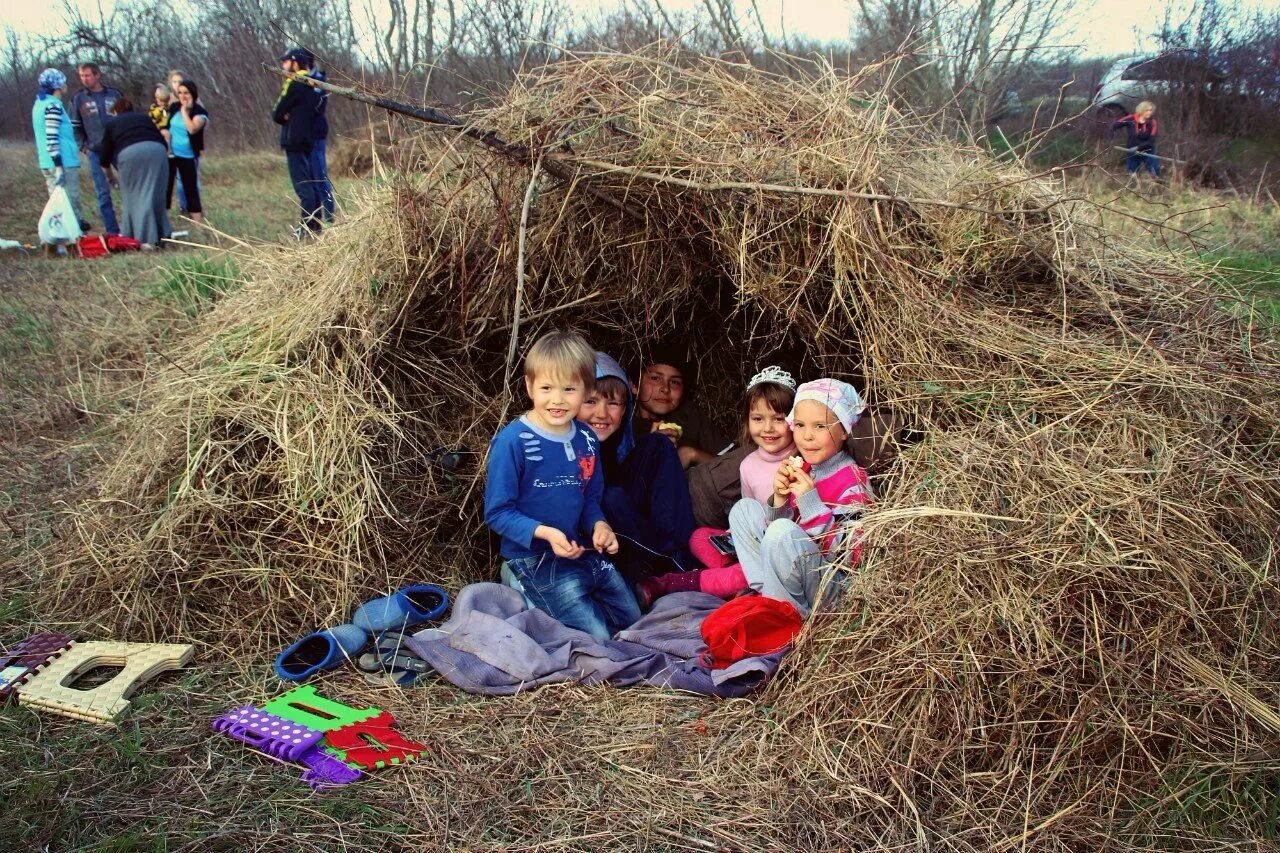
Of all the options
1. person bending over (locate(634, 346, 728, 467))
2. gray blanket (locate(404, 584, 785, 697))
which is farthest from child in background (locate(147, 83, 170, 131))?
gray blanket (locate(404, 584, 785, 697))

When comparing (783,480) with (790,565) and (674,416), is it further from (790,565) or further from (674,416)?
(674,416)

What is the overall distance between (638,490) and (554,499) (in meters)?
0.65

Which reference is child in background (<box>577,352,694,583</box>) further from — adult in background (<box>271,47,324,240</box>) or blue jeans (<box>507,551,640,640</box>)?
adult in background (<box>271,47,324,240</box>)

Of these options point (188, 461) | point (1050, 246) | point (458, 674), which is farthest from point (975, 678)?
point (188, 461)

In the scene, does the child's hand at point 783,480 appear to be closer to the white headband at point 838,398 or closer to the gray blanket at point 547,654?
the white headband at point 838,398

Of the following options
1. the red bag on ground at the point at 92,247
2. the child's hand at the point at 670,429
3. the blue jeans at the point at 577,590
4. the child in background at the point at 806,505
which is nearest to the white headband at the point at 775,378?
the child in background at the point at 806,505

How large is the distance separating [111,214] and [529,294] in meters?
8.50

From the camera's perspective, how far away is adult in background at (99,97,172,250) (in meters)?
10.5

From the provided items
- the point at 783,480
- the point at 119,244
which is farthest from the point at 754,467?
the point at 119,244

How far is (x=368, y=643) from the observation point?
11.6ft

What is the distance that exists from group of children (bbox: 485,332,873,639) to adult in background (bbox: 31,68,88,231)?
9053 mm

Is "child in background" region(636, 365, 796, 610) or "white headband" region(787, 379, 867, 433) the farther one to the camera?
"child in background" region(636, 365, 796, 610)

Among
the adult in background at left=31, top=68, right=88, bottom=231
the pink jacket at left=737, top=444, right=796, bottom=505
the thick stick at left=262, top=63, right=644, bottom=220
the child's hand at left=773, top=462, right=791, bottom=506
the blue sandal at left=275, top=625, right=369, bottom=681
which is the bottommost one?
the blue sandal at left=275, top=625, right=369, bottom=681

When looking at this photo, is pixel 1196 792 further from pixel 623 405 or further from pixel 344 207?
pixel 344 207
